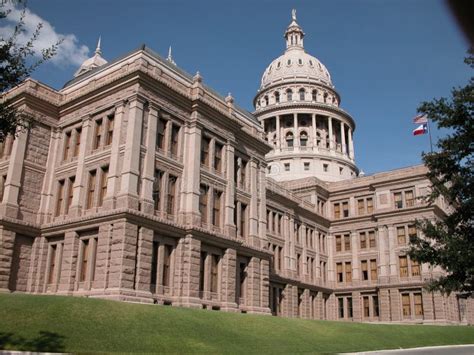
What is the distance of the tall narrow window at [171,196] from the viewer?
34.1m

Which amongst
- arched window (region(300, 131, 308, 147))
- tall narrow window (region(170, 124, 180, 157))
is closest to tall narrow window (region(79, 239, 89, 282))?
tall narrow window (region(170, 124, 180, 157))

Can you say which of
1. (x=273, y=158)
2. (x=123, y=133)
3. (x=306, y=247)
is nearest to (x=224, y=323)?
(x=123, y=133)

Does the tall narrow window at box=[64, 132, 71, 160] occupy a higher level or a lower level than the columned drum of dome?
lower

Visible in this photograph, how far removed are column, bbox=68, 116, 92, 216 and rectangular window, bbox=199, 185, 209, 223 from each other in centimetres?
834

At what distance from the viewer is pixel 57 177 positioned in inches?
1416

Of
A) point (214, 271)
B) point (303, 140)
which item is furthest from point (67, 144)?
point (303, 140)

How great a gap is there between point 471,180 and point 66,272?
24.8 metres

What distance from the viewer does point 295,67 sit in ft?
340

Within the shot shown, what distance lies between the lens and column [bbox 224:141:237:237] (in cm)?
3734

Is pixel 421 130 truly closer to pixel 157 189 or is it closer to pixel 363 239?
pixel 363 239

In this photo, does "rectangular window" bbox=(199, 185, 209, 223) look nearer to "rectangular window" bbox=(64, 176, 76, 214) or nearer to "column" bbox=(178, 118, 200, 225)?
"column" bbox=(178, 118, 200, 225)

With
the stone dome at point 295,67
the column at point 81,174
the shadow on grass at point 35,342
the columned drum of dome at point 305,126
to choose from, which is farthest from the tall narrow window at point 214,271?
the stone dome at point 295,67

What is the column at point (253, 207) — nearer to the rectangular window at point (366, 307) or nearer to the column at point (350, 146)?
the rectangular window at point (366, 307)

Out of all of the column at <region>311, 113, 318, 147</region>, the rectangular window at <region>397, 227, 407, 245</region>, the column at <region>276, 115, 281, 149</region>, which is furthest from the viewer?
the column at <region>276, 115, 281, 149</region>
